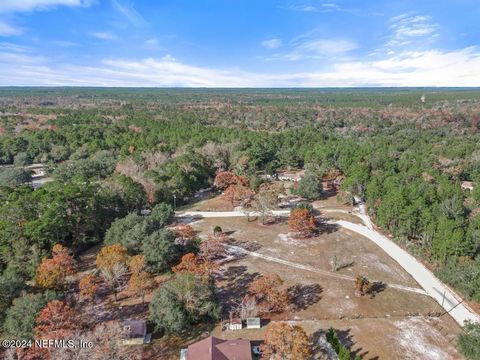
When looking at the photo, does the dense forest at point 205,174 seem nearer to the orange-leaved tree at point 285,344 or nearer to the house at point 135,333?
the house at point 135,333

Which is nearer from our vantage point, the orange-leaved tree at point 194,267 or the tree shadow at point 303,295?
the tree shadow at point 303,295

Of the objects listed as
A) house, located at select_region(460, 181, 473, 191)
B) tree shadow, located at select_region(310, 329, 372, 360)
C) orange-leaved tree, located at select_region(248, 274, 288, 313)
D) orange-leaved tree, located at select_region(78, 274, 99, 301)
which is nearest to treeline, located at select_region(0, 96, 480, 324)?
house, located at select_region(460, 181, 473, 191)

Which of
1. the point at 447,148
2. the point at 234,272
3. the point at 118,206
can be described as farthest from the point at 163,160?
the point at 447,148

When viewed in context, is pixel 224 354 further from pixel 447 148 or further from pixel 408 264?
pixel 447 148

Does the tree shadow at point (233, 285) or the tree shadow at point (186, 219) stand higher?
the tree shadow at point (186, 219)

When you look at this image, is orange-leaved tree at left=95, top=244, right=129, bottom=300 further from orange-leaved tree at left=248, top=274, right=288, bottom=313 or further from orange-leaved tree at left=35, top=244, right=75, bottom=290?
orange-leaved tree at left=248, top=274, right=288, bottom=313

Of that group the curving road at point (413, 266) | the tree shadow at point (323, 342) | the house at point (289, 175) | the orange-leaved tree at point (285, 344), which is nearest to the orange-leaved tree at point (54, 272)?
the orange-leaved tree at point (285, 344)

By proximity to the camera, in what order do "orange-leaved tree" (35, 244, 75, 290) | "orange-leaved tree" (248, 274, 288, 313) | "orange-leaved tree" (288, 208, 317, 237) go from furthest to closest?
"orange-leaved tree" (288, 208, 317, 237)
"orange-leaved tree" (248, 274, 288, 313)
"orange-leaved tree" (35, 244, 75, 290)
